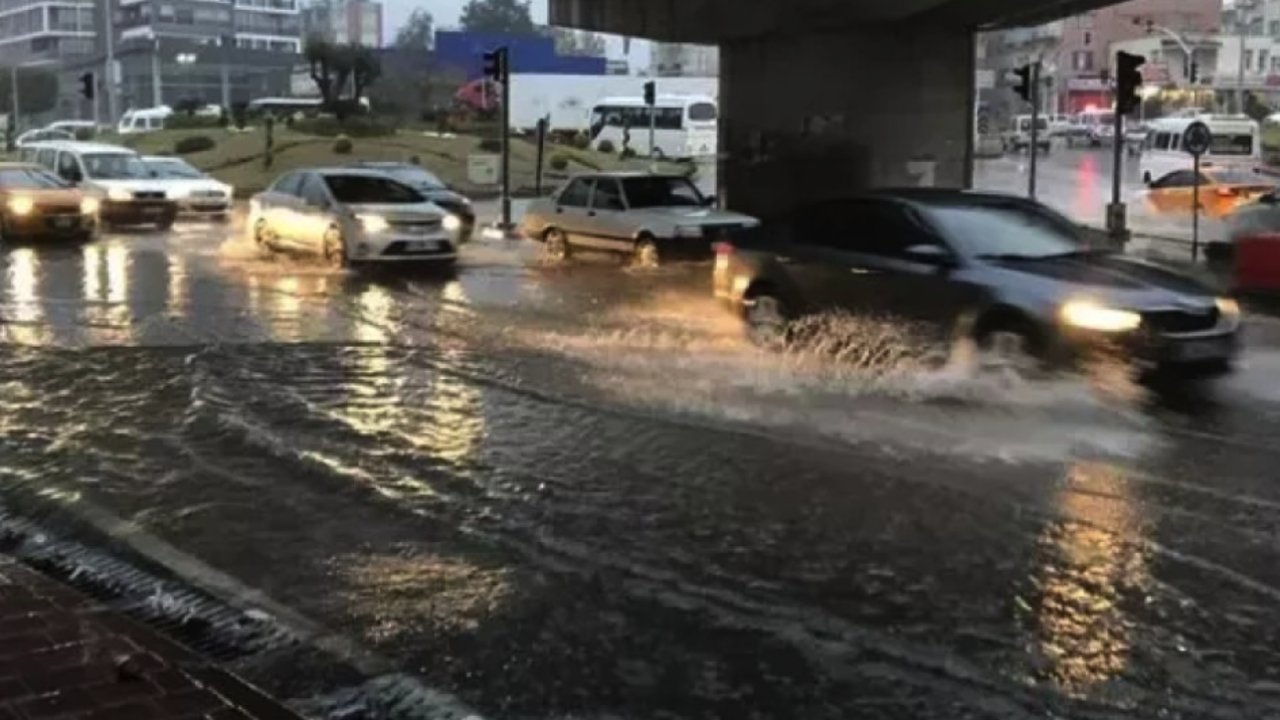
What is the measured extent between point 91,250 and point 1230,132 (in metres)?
37.5

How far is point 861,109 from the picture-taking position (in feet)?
92.7

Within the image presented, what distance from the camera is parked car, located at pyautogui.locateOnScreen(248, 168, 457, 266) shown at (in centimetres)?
2281

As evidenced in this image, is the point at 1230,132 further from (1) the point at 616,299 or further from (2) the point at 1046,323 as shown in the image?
(2) the point at 1046,323

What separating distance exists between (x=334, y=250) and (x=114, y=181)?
11710mm

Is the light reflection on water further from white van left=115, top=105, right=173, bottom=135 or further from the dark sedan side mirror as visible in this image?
white van left=115, top=105, right=173, bottom=135

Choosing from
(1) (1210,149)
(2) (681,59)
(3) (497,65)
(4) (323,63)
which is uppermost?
(2) (681,59)

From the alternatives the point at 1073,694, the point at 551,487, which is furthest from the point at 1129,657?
the point at 551,487

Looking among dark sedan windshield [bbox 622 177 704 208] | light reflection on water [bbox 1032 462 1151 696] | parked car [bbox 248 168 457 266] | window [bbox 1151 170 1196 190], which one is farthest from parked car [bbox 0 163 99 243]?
light reflection on water [bbox 1032 462 1151 696]

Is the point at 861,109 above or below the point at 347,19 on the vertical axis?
below

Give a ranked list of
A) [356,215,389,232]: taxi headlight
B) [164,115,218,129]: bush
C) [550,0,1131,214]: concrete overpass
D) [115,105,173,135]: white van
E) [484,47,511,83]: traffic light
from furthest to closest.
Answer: [115,105,173,135]: white van, [164,115,218,129]: bush, [484,47,511,83]: traffic light, [550,0,1131,214]: concrete overpass, [356,215,389,232]: taxi headlight

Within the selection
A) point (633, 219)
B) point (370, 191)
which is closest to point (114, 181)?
point (370, 191)

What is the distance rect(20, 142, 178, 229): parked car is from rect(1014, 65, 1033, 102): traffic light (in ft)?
57.7

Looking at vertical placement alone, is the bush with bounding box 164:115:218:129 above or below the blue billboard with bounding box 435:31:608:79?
below

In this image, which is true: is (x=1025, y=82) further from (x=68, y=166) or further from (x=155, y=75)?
(x=155, y=75)
